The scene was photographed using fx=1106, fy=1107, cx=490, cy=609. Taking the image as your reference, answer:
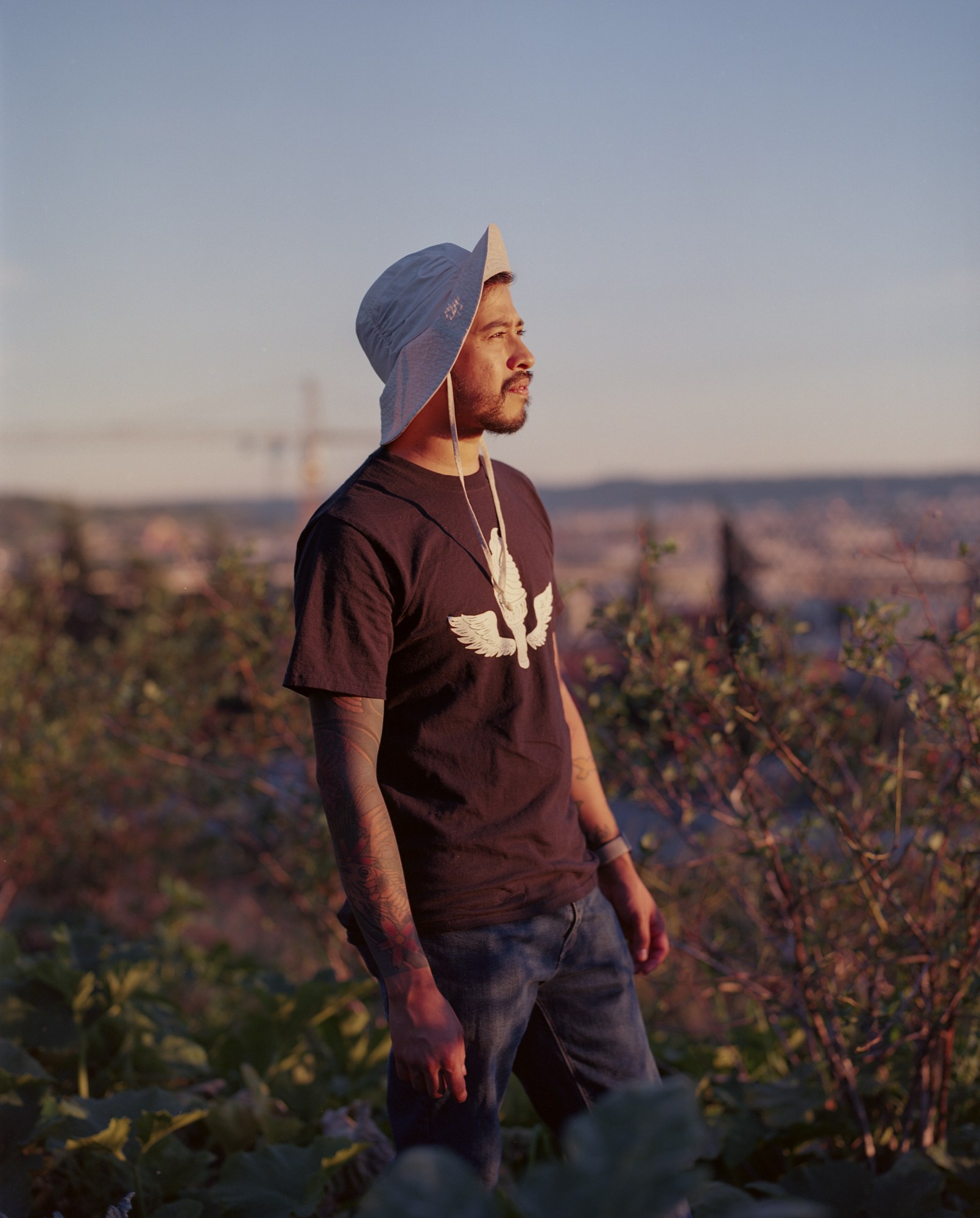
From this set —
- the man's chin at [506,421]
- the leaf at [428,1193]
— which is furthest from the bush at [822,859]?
the leaf at [428,1193]

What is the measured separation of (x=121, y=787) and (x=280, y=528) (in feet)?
62.1

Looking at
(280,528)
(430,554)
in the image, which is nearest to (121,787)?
(430,554)

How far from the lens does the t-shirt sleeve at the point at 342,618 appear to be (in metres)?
1.84

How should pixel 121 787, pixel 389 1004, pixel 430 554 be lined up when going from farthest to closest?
1. pixel 121 787
2. pixel 430 554
3. pixel 389 1004

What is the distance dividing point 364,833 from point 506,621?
1.60 feet

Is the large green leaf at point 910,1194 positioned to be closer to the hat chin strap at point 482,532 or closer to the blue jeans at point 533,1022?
the blue jeans at point 533,1022

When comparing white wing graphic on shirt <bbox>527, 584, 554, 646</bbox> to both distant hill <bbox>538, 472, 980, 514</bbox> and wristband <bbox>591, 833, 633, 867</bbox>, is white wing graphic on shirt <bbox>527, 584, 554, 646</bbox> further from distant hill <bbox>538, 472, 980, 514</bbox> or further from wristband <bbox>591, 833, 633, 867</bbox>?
distant hill <bbox>538, 472, 980, 514</bbox>

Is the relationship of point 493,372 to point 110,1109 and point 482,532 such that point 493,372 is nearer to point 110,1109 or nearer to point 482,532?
point 482,532

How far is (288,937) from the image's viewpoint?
578cm

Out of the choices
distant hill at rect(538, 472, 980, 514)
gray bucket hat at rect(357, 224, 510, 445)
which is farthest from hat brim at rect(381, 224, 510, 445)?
distant hill at rect(538, 472, 980, 514)

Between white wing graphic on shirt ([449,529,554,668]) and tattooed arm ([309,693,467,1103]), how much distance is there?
0.72 ft

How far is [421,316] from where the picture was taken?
212 cm

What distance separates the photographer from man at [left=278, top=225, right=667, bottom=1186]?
1864 mm

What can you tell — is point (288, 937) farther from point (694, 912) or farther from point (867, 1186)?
point (867, 1186)
